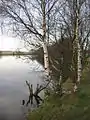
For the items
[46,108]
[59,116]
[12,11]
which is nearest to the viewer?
[59,116]

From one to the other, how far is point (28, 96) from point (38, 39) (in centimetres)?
524

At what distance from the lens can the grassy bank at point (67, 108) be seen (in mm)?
10438

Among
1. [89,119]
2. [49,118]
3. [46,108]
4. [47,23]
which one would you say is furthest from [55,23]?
[89,119]

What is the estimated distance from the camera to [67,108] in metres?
11.4

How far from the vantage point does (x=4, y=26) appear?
1653cm

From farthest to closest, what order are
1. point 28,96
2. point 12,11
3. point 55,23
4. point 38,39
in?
point 28,96, point 55,23, point 38,39, point 12,11

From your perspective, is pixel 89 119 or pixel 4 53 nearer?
pixel 89 119

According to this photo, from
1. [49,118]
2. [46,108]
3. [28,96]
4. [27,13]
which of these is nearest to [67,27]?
[27,13]

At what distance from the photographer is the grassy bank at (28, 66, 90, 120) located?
1044 centimetres

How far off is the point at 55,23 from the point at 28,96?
5.61 metres

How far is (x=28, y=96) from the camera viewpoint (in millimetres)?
21016

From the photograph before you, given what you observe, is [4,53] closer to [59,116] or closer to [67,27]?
[67,27]

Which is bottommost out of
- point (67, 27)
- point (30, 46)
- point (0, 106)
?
point (0, 106)

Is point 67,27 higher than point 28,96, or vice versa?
point 67,27
